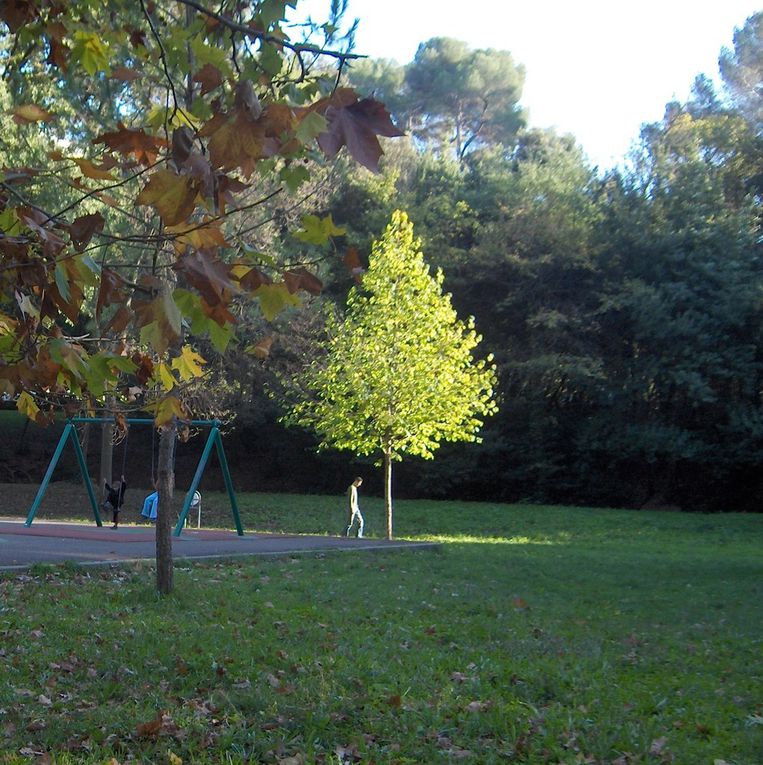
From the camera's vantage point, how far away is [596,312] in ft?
109

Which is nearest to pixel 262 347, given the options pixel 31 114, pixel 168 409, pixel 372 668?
pixel 168 409

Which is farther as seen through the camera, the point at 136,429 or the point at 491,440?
the point at 136,429

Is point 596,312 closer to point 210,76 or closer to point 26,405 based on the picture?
point 26,405

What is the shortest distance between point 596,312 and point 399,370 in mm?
14318

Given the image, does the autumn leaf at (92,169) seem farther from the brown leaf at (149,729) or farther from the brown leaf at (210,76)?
the brown leaf at (149,729)

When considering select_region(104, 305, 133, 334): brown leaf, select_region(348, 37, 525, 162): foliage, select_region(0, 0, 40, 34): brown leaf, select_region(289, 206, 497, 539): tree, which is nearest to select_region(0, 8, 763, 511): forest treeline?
select_region(289, 206, 497, 539): tree

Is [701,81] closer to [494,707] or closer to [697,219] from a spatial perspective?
[697,219]

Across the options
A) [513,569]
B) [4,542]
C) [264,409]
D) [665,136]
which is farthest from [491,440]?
[4,542]

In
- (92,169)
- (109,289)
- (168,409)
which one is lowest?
(168,409)

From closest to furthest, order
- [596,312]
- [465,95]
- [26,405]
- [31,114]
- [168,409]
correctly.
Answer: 1. [31,114]
2. [168,409]
3. [26,405]
4. [596,312]
5. [465,95]

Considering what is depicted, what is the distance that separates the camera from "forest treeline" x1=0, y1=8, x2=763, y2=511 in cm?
3195

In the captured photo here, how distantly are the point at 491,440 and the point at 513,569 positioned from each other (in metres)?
19.7

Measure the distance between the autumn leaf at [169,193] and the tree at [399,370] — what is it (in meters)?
17.9

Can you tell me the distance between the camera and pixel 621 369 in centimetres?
3378
